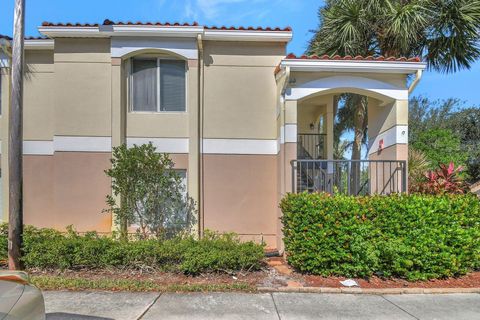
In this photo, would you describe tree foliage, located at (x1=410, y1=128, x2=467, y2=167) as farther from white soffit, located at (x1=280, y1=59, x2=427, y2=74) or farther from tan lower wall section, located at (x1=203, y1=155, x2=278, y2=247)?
tan lower wall section, located at (x1=203, y1=155, x2=278, y2=247)

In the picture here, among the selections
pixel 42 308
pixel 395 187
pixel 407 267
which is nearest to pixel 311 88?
pixel 395 187

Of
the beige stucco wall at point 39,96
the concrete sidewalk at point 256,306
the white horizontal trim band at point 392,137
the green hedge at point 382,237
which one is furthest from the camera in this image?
the beige stucco wall at point 39,96

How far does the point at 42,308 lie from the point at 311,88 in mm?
6329

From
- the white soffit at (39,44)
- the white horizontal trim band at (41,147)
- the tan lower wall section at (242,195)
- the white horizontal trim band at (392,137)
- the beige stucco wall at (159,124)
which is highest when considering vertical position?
the white soffit at (39,44)

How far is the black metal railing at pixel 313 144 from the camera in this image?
1045 cm

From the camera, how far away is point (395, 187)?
7.40m

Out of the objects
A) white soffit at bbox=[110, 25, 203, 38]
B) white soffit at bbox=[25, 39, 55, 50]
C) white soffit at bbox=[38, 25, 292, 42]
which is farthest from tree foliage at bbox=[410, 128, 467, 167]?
white soffit at bbox=[25, 39, 55, 50]

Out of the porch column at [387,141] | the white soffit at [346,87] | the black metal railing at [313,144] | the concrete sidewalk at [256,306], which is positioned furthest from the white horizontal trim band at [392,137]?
the concrete sidewalk at [256,306]

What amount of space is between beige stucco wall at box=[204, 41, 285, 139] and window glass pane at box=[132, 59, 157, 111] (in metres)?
1.37

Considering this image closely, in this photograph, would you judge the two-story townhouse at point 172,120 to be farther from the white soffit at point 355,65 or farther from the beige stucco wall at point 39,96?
the white soffit at point 355,65

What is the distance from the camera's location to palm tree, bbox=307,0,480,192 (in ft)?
29.6

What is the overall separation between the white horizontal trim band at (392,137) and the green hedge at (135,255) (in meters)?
4.03

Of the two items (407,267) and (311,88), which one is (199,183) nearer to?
(311,88)

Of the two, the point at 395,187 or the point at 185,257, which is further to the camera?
the point at 395,187
